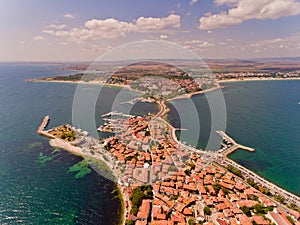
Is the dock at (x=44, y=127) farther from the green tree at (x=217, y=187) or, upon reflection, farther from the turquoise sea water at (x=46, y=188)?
the green tree at (x=217, y=187)

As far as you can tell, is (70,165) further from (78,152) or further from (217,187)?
(217,187)

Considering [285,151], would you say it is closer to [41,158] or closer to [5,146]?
[41,158]

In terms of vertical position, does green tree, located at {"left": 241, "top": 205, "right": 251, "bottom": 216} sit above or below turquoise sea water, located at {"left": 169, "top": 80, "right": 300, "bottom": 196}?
above

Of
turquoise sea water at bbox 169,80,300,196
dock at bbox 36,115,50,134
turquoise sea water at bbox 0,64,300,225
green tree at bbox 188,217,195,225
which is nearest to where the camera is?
green tree at bbox 188,217,195,225

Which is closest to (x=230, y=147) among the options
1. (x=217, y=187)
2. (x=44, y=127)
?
(x=217, y=187)

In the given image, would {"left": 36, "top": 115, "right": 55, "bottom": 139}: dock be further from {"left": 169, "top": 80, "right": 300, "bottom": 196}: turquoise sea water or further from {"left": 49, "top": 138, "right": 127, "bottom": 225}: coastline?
{"left": 169, "top": 80, "right": 300, "bottom": 196}: turquoise sea water

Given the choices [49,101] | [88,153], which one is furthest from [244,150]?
[49,101]

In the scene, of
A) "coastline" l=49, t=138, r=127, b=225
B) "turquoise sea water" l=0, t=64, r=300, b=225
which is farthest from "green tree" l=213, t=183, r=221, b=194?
"coastline" l=49, t=138, r=127, b=225

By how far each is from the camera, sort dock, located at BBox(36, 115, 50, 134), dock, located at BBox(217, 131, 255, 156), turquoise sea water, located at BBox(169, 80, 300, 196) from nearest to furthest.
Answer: turquoise sea water, located at BBox(169, 80, 300, 196), dock, located at BBox(217, 131, 255, 156), dock, located at BBox(36, 115, 50, 134)
